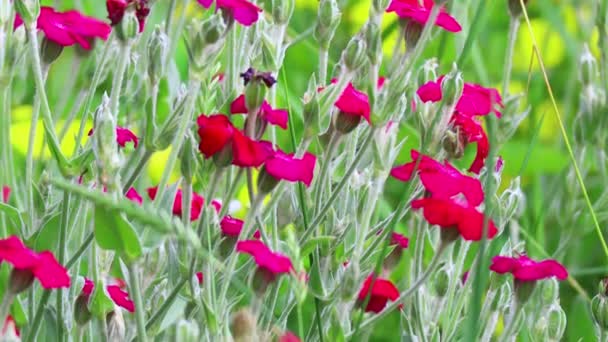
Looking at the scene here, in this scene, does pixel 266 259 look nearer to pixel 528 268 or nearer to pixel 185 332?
pixel 185 332

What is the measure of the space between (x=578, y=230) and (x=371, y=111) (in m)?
0.38

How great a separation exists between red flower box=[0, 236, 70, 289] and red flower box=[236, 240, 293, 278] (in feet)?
0.49

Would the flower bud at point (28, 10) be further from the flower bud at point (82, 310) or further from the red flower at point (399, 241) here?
the red flower at point (399, 241)

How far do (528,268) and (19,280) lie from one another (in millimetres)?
436

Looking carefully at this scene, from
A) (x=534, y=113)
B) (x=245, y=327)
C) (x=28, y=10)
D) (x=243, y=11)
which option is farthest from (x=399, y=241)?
(x=534, y=113)

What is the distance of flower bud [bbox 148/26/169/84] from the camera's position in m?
0.96

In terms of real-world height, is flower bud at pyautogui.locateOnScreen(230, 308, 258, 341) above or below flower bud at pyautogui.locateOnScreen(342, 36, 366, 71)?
below

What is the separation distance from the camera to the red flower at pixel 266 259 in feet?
2.72

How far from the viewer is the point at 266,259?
2.73 feet

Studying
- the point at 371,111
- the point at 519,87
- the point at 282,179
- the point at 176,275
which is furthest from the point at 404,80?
the point at 519,87

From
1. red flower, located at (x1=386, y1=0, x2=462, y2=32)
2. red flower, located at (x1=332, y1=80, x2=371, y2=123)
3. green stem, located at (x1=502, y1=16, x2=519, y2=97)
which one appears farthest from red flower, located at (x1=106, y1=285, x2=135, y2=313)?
green stem, located at (x1=502, y1=16, x2=519, y2=97)

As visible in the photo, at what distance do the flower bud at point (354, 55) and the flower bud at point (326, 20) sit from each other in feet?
0.32

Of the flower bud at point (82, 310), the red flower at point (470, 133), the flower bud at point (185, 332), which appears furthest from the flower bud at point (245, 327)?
the red flower at point (470, 133)

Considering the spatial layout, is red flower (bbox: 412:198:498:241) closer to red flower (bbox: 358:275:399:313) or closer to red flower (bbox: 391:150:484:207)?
red flower (bbox: 391:150:484:207)
